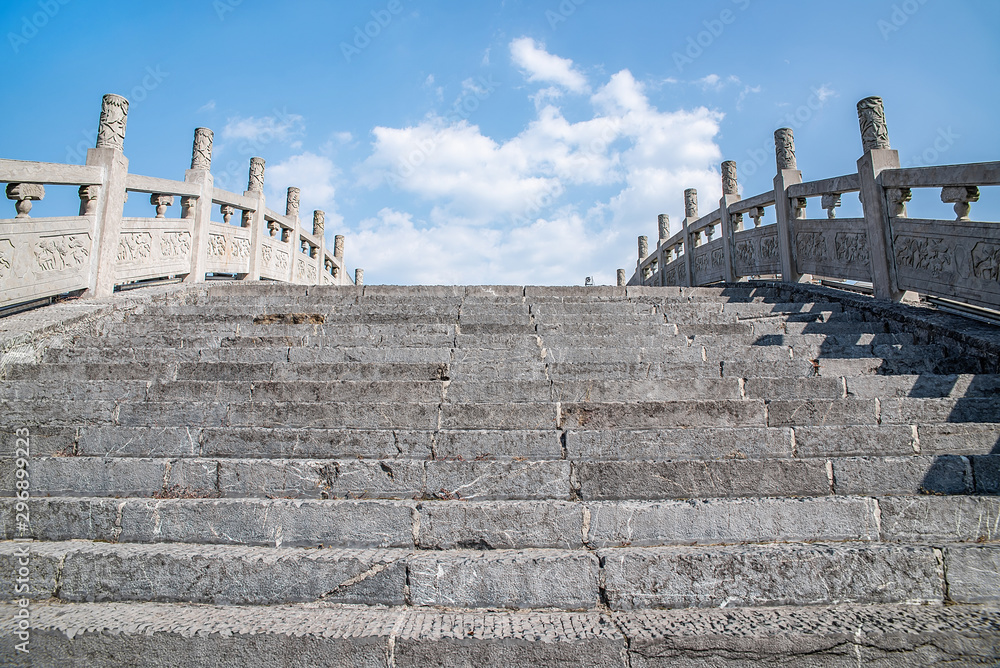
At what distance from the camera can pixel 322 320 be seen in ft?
19.8

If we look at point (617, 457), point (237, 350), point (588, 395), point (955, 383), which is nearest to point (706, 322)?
point (955, 383)

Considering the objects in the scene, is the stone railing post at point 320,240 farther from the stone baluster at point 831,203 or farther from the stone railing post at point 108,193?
the stone baluster at point 831,203

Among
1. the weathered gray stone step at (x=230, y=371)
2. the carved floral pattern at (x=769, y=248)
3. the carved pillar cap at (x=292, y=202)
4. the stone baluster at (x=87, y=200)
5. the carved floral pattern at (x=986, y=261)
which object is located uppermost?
the carved pillar cap at (x=292, y=202)

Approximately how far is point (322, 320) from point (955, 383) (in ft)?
19.8

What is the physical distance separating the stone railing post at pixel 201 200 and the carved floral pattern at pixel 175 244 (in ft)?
0.44

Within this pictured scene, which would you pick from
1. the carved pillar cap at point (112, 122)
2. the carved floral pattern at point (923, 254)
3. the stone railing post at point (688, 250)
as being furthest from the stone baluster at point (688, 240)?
the carved pillar cap at point (112, 122)

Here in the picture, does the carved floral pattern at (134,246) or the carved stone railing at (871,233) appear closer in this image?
the carved stone railing at (871,233)

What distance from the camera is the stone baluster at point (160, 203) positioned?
8.55 metres

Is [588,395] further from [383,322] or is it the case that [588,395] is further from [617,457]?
[383,322]

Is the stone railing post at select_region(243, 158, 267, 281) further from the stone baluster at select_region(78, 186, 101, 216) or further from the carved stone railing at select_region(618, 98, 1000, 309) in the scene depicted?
the carved stone railing at select_region(618, 98, 1000, 309)

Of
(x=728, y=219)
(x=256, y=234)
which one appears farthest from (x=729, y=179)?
(x=256, y=234)

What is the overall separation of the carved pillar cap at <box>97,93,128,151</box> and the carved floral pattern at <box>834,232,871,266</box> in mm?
10614

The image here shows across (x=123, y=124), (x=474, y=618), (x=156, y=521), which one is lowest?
(x=474, y=618)

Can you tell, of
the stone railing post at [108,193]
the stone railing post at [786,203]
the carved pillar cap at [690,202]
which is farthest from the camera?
the carved pillar cap at [690,202]
